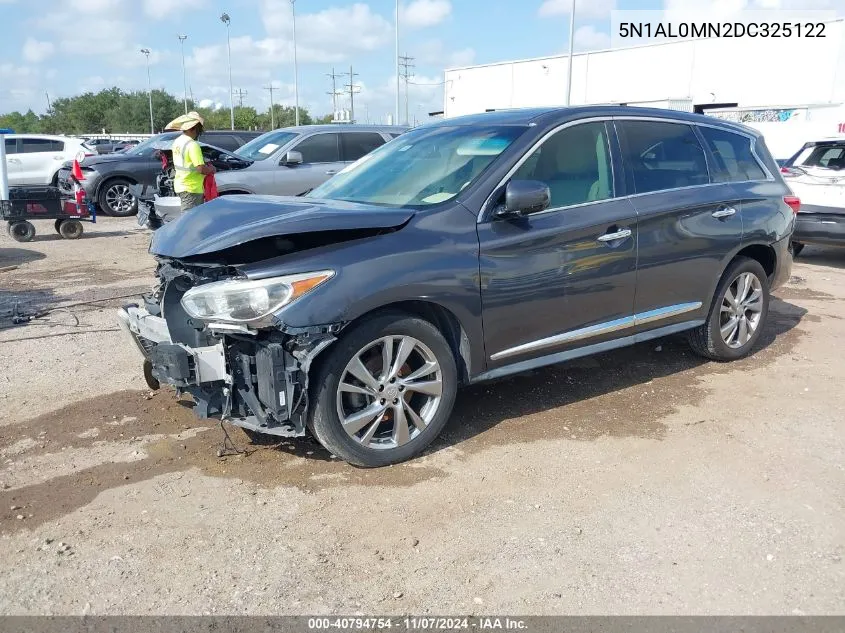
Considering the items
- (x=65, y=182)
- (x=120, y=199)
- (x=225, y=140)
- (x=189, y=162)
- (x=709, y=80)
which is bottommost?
(x=120, y=199)

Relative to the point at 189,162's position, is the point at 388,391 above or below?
below

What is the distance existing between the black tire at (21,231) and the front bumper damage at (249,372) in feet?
32.3

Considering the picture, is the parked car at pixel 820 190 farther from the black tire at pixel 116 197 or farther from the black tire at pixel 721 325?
the black tire at pixel 116 197

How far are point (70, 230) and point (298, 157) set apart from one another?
4.72 metres

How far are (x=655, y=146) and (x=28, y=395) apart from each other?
464 cm

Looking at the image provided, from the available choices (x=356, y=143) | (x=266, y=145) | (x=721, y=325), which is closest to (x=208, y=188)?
(x=266, y=145)

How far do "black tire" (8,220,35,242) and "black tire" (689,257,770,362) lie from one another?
10.8 meters

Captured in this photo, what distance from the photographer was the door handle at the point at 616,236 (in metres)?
4.46

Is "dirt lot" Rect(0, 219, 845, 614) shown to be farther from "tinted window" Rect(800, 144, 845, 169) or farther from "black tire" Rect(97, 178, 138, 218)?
"black tire" Rect(97, 178, 138, 218)

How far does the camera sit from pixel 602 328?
15.0 ft

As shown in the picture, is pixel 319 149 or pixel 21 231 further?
pixel 21 231

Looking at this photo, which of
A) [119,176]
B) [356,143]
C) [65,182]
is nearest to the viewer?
[356,143]

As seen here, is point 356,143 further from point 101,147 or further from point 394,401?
point 101,147

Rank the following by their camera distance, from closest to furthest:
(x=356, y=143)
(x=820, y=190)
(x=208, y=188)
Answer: (x=208, y=188)
(x=820, y=190)
(x=356, y=143)
